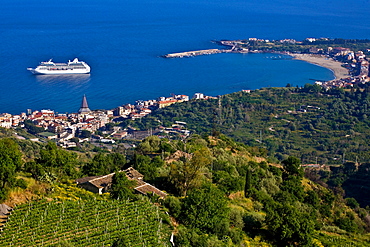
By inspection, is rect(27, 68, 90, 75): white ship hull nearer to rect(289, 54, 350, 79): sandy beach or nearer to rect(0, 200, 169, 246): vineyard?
rect(289, 54, 350, 79): sandy beach

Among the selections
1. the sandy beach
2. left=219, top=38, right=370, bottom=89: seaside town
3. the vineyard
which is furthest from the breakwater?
the vineyard

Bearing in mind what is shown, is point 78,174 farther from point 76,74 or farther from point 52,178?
point 76,74

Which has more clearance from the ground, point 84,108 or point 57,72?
point 57,72

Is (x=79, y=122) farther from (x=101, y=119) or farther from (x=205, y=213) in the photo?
(x=205, y=213)

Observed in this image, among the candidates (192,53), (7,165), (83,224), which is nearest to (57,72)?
(192,53)

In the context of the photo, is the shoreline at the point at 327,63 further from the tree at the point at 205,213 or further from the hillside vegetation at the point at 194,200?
the tree at the point at 205,213

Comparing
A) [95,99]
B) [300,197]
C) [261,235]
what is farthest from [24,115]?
[261,235]
